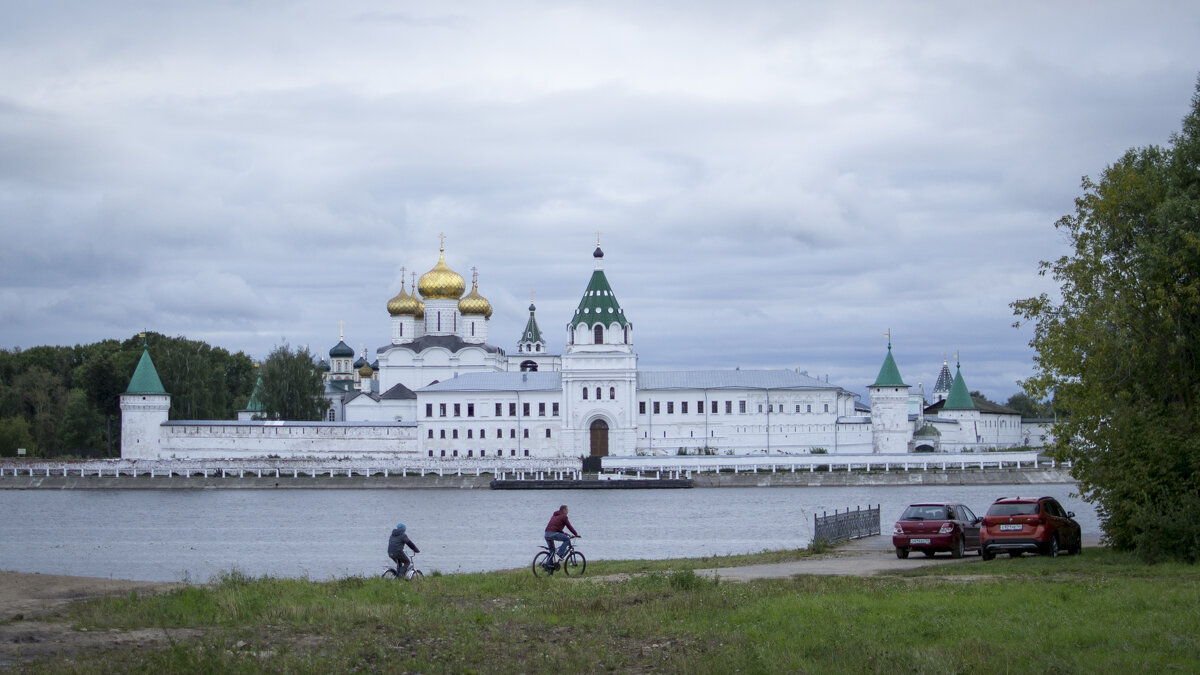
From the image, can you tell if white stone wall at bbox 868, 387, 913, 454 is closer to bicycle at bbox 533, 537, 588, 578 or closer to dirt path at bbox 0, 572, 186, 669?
bicycle at bbox 533, 537, 588, 578

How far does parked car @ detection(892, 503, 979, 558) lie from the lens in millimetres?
19719

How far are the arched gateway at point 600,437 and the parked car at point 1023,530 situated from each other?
5722 cm

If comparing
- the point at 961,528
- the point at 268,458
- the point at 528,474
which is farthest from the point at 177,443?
the point at 961,528

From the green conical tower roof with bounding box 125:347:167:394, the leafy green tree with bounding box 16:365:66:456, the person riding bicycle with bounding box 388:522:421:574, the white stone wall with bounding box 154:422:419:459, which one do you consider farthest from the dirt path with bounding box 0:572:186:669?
the leafy green tree with bounding box 16:365:66:456

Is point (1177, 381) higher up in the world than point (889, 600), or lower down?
higher up

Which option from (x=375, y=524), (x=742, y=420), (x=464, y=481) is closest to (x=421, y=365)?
(x=464, y=481)

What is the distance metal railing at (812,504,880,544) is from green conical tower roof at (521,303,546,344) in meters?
72.3

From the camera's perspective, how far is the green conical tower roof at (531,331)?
9894 cm

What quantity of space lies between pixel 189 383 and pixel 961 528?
66.5m

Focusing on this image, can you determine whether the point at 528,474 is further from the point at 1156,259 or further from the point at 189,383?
the point at 1156,259

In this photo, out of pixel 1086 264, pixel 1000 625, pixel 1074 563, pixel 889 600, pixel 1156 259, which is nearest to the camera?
pixel 1000 625

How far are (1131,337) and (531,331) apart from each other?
7987cm

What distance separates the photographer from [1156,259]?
20.0 meters

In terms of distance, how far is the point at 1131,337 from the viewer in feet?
67.2
